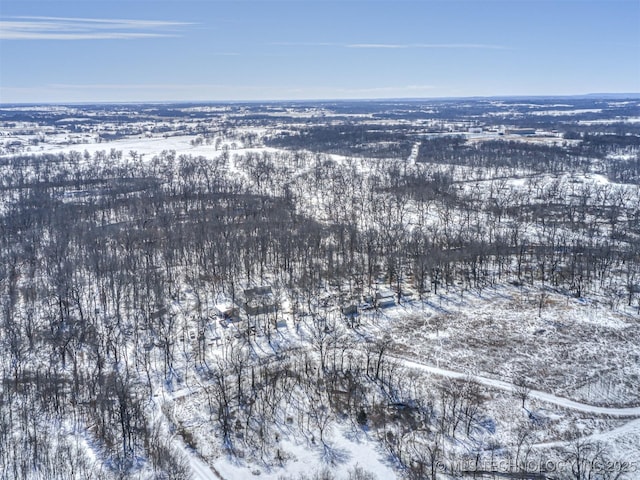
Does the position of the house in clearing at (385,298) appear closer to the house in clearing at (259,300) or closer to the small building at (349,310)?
the small building at (349,310)

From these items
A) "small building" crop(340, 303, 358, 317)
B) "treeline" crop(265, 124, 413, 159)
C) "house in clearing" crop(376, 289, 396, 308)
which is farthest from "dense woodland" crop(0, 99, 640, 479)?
"treeline" crop(265, 124, 413, 159)

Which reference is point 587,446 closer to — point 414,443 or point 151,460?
point 414,443

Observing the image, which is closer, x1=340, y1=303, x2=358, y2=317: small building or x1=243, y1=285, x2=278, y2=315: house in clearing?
x1=243, y1=285, x2=278, y2=315: house in clearing

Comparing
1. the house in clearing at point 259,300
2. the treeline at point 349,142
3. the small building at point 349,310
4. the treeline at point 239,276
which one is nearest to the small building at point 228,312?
the house in clearing at point 259,300

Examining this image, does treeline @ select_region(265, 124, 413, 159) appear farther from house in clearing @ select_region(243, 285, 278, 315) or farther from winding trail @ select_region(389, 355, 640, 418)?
winding trail @ select_region(389, 355, 640, 418)

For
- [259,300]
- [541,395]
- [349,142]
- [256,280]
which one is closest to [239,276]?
[256,280]

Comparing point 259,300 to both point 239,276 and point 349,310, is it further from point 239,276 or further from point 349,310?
point 349,310
